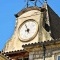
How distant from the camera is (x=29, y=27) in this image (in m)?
32.2

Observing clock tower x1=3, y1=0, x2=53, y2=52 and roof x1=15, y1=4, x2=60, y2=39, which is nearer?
clock tower x1=3, y1=0, x2=53, y2=52

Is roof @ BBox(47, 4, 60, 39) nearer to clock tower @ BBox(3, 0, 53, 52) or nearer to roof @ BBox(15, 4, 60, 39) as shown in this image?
roof @ BBox(15, 4, 60, 39)

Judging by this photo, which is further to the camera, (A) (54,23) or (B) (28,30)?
(A) (54,23)

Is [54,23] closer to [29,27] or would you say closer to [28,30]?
[29,27]

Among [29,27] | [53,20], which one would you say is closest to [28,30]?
[29,27]

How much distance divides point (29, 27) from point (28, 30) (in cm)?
30

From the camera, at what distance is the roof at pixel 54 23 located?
3221 cm

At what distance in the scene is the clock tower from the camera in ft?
103

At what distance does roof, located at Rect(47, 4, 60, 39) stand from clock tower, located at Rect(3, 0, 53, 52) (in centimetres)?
56

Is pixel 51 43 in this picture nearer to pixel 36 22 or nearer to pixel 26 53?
pixel 26 53

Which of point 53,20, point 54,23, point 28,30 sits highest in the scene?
point 53,20

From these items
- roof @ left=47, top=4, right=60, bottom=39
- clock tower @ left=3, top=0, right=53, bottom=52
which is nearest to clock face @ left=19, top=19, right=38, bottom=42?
clock tower @ left=3, top=0, right=53, bottom=52

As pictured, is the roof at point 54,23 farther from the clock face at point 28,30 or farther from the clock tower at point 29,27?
the clock face at point 28,30

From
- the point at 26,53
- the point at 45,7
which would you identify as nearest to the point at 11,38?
the point at 45,7
